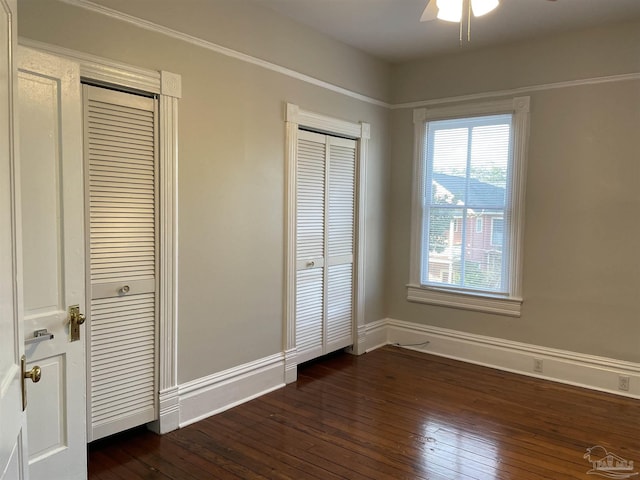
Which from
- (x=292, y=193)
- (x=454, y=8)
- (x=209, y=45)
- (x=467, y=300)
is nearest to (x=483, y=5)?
(x=454, y=8)

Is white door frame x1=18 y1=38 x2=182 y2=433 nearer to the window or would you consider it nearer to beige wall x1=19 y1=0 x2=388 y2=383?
beige wall x1=19 y1=0 x2=388 y2=383

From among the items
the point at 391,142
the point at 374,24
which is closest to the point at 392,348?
the point at 391,142

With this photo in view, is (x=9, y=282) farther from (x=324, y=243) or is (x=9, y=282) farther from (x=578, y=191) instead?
(x=578, y=191)

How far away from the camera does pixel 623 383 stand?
3.80 m

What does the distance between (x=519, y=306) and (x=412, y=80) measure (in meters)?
2.43

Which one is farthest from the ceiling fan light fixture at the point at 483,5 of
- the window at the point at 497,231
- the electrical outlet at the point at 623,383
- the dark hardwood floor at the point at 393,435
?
the electrical outlet at the point at 623,383

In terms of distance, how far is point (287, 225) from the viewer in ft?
12.5

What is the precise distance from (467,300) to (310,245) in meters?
1.64

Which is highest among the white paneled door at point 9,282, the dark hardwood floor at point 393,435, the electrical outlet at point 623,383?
the white paneled door at point 9,282

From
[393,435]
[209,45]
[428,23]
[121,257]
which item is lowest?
[393,435]

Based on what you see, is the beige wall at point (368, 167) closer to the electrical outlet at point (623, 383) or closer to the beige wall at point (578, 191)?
the beige wall at point (578, 191)

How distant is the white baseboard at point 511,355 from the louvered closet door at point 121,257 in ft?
8.36

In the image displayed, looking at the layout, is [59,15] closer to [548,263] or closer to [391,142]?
[391,142]

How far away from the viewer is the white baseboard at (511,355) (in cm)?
386
